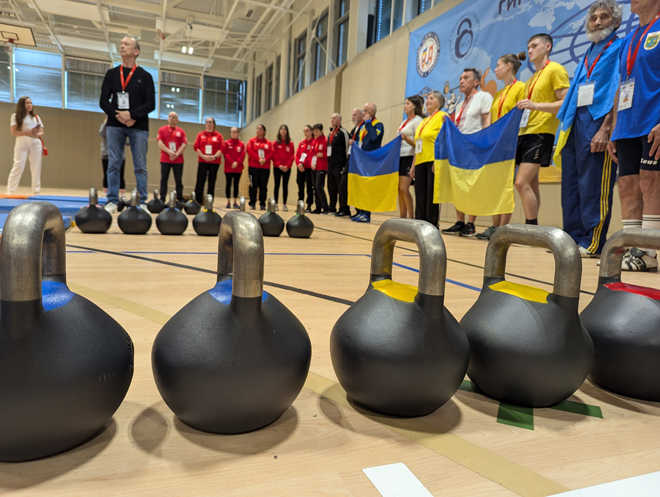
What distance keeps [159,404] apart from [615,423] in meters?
0.84

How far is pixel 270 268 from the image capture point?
2.41 meters

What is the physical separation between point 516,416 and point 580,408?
162mm

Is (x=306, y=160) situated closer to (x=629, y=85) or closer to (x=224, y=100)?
(x=629, y=85)

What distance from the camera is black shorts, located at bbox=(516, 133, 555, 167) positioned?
4.52 m

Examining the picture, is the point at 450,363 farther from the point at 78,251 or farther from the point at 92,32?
the point at 92,32

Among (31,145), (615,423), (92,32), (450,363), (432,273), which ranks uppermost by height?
(92,32)

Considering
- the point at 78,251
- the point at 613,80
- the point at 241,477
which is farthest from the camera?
the point at 613,80

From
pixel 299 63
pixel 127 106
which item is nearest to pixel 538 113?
pixel 127 106

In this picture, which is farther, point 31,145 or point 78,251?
point 31,145

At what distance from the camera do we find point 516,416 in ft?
2.78

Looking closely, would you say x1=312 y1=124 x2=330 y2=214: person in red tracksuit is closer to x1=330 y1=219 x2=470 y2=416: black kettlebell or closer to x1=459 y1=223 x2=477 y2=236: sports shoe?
x1=459 y1=223 x2=477 y2=236: sports shoe

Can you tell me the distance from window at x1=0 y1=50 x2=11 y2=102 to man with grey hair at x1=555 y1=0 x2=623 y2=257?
2336cm

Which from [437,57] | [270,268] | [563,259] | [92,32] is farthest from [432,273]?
[92,32]

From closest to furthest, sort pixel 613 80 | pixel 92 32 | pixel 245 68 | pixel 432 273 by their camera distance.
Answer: pixel 432 273, pixel 613 80, pixel 92 32, pixel 245 68
